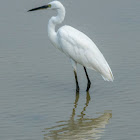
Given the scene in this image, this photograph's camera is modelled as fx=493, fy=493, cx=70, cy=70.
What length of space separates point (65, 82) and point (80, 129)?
2.59m

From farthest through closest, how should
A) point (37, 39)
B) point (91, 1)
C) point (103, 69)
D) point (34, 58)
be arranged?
point (91, 1)
point (37, 39)
point (34, 58)
point (103, 69)

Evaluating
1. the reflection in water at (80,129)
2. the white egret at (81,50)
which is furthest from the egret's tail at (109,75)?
the reflection in water at (80,129)

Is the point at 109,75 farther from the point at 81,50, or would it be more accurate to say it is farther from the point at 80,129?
the point at 80,129

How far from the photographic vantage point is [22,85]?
10.3 metres

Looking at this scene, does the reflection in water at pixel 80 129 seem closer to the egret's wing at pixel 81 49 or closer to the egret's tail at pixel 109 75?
the egret's tail at pixel 109 75

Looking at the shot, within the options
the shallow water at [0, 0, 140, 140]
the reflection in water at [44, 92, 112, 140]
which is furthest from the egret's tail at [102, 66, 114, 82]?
the reflection in water at [44, 92, 112, 140]

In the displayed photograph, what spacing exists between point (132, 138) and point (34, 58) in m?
4.92

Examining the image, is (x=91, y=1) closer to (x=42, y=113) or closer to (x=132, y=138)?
(x=42, y=113)

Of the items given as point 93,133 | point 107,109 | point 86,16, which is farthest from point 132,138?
point 86,16

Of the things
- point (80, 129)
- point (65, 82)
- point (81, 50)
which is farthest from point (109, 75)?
point (80, 129)

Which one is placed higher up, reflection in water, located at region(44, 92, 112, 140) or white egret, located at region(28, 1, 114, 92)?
white egret, located at region(28, 1, 114, 92)

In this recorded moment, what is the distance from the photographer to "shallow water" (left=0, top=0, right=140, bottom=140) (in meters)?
8.15

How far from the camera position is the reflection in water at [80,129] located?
25.7ft

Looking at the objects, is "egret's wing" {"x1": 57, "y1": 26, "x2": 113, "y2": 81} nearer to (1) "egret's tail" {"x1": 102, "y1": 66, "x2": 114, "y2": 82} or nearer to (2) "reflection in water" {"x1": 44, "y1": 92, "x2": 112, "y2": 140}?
(1) "egret's tail" {"x1": 102, "y1": 66, "x2": 114, "y2": 82}
